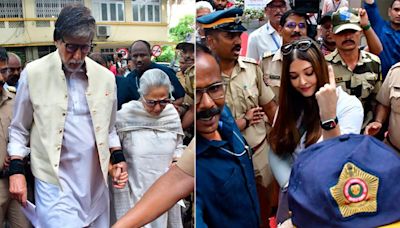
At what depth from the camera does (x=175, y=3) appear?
4.37ft

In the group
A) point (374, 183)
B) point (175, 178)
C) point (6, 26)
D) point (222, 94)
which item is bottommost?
point (175, 178)

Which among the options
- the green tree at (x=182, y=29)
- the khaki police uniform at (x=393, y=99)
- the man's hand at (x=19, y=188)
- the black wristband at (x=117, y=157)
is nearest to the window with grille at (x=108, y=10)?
the green tree at (x=182, y=29)

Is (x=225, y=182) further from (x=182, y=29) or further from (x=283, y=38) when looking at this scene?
(x=283, y=38)

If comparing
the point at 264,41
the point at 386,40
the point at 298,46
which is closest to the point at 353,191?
the point at 298,46

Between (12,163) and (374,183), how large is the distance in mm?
889

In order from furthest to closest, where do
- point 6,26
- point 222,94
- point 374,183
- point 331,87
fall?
point 331,87 < point 222,94 < point 6,26 < point 374,183

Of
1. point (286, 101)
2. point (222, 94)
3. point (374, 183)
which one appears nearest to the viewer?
point (374, 183)

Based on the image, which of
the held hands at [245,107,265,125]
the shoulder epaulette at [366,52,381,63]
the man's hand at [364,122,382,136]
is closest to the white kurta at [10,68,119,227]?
the held hands at [245,107,265,125]

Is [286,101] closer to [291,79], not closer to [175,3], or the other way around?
[291,79]

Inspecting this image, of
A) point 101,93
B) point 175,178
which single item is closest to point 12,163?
point 101,93

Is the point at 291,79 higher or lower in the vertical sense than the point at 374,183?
higher

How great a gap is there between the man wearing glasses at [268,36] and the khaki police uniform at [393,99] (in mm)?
447

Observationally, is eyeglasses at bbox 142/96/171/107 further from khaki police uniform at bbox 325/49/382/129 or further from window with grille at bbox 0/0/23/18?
khaki police uniform at bbox 325/49/382/129

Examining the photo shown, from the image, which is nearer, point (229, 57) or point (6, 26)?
point (6, 26)
